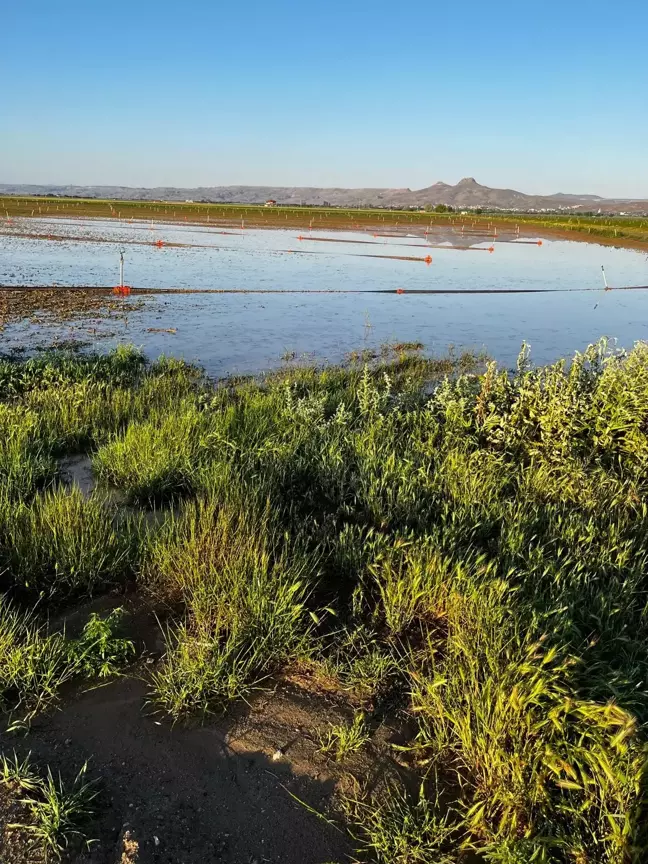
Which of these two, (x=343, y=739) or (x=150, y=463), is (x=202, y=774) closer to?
(x=343, y=739)

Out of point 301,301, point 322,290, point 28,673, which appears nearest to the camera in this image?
point 28,673

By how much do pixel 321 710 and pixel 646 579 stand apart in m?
2.80

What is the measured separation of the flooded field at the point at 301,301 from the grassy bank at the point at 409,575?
536 centimetres

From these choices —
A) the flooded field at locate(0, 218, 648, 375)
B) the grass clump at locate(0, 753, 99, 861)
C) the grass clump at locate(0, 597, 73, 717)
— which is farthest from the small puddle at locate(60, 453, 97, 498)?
the flooded field at locate(0, 218, 648, 375)

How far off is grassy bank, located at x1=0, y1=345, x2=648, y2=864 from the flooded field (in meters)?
5.36

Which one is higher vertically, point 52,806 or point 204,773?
point 52,806

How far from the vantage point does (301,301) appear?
18859 mm

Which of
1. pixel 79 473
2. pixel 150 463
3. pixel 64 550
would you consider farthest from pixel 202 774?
pixel 79 473

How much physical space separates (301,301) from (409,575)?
15.9m

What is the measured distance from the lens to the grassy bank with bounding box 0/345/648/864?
8.51 feet

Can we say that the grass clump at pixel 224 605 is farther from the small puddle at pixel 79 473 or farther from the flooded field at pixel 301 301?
the flooded field at pixel 301 301

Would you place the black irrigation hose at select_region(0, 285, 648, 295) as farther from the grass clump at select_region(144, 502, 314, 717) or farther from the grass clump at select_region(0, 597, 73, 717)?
the grass clump at select_region(0, 597, 73, 717)

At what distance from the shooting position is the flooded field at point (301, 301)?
13.5 m

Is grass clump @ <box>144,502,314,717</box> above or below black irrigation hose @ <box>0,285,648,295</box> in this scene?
below
